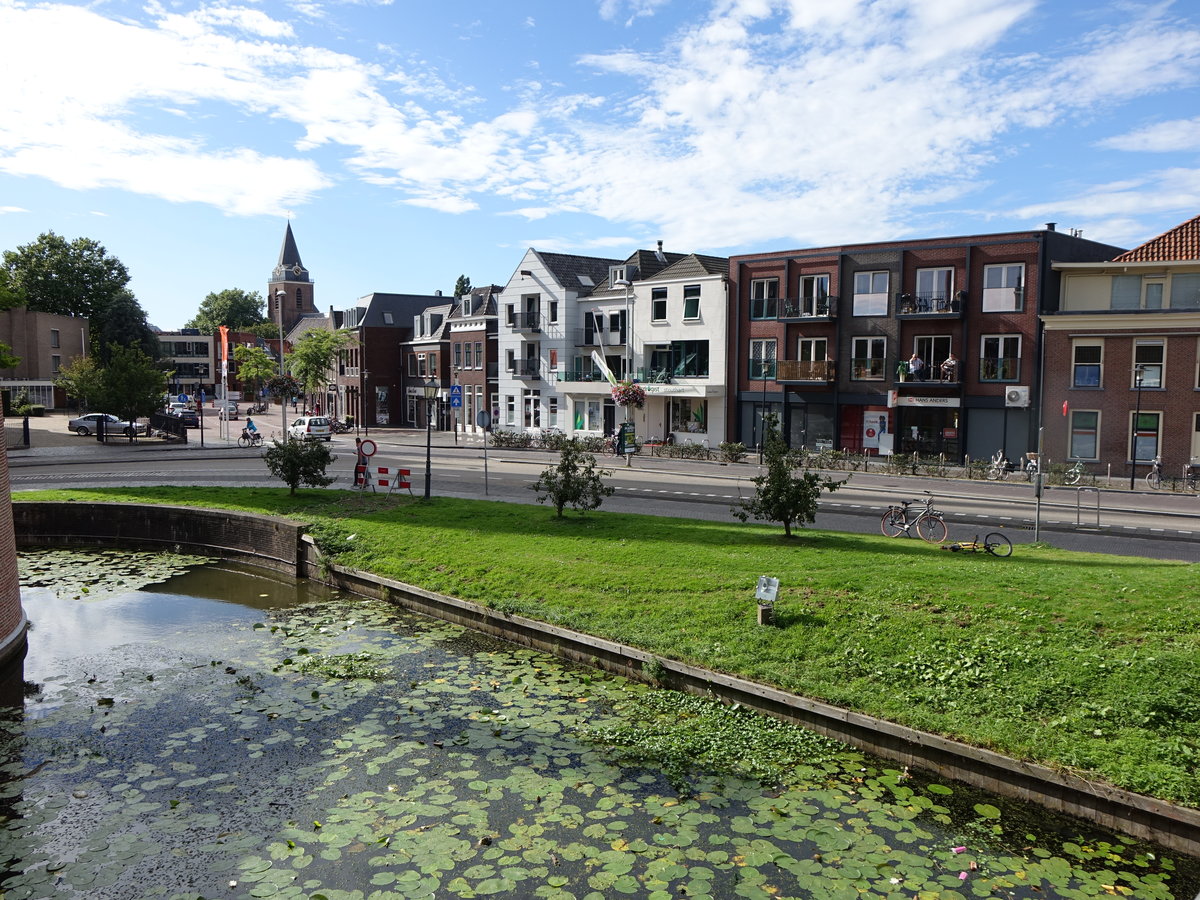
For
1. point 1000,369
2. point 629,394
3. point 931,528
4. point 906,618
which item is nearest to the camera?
point 906,618

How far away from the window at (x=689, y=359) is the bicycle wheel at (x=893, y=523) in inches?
1169

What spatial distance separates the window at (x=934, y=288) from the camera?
138ft

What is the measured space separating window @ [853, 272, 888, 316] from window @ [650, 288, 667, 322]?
40.2 feet

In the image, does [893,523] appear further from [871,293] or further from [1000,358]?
[871,293]

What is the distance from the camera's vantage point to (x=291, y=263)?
129m

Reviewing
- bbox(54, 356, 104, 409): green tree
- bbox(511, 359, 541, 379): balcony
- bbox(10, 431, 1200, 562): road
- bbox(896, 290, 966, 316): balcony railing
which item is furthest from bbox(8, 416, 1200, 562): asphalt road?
bbox(511, 359, 541, 379): balcony

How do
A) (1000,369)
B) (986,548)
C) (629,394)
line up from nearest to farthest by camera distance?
1. (986,548)
2. (1000,369)
3. (629,394)

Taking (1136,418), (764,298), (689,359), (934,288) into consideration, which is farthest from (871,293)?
(1136,418)

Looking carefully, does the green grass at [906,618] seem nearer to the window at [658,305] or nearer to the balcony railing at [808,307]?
the balcony railing at [808,307]

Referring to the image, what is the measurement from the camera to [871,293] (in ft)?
146

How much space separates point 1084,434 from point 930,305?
8.91 metres

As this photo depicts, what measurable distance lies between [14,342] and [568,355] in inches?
2306

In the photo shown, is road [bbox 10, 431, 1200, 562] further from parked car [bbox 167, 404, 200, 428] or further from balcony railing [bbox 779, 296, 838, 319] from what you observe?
parked car [bbox 167, 404, 200, 428]

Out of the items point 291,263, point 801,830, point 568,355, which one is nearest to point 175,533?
point 801,830
